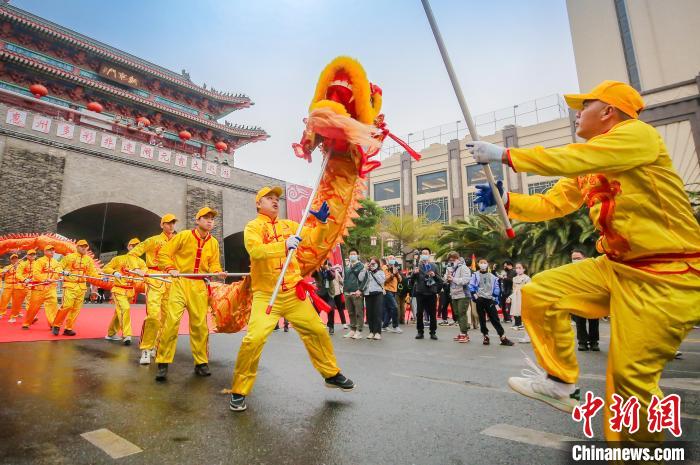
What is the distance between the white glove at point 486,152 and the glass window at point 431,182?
37862 millimetres

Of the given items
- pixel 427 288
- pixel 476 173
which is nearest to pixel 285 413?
pixel 427 288

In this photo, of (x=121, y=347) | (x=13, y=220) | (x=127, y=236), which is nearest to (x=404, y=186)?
(x=127, y=236)

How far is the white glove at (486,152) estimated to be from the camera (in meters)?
2.08

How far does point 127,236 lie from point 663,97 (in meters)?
25.2

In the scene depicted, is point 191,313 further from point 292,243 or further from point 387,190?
point 387,190

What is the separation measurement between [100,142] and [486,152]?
18855mm

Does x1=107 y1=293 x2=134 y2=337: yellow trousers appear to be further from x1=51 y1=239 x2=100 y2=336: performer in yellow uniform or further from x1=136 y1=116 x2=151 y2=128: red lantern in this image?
x1=136 y1=116 x2=151 y2=128: red lantern

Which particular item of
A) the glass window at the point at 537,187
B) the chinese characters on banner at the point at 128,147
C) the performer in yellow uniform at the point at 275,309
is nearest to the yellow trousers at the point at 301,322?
the performer in yellow uniform at the point at 275,309

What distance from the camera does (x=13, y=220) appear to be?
45.4 feet

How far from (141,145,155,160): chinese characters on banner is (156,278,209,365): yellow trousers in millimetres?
15813

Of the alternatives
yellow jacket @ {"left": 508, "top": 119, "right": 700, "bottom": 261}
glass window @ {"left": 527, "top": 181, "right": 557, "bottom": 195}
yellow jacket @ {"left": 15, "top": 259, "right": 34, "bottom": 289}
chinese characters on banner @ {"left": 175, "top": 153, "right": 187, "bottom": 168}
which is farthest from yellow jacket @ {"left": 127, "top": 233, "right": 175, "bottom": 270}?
glass window @ {"left": 527, "top": 181, "right": 557, "bottom": 195}

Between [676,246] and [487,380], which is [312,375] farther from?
[676,246]

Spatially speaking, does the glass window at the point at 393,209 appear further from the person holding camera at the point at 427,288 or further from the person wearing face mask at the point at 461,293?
the person wearing face mask at the point at 461,293

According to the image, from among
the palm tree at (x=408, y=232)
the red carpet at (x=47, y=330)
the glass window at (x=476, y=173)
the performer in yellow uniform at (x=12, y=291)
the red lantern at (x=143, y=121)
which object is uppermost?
the glass window at (x=476, y=173)
